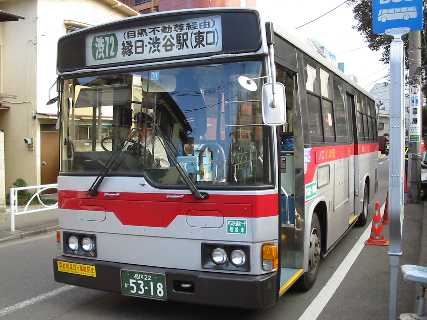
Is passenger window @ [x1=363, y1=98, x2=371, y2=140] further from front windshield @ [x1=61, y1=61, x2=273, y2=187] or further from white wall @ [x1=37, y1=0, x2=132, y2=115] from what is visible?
white wall @ [x1=37, y1=0, x2=132, y2=115]

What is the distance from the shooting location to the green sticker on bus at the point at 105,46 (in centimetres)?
501

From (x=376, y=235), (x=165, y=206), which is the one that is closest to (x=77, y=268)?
(x=165, y=206)

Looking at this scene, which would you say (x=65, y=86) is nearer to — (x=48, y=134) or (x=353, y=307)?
(x=353, y=307)

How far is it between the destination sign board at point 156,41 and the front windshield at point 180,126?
162 mm

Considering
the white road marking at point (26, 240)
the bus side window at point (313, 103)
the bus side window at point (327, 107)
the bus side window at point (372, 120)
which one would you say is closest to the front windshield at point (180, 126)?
the bus side window at point (313, 103)

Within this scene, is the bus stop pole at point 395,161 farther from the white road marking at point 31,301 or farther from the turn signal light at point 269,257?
the white road marking at point 31,301

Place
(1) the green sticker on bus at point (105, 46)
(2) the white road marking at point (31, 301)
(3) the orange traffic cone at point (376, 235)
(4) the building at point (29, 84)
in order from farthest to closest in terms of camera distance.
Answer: (4) the building at point (29, 84) < (3) the orange traffic cone at point (376, 235) < (2) the white road marking at point (31, 301) < (1) the green sticker on bus at point (105, 46)

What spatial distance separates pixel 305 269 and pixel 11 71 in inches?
572

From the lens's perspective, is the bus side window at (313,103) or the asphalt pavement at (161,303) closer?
the asphalt pavement at (161,303)

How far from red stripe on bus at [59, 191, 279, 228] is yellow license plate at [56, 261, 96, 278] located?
54 centimetres

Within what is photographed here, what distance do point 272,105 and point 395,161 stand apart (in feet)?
3.98

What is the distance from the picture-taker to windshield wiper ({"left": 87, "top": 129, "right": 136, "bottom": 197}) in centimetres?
485

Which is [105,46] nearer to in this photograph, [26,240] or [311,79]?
[311,79]

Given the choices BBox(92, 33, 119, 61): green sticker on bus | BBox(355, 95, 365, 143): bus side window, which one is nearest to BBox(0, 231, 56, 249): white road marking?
BBox(92, 33, 119, 61): green sticker on bus
